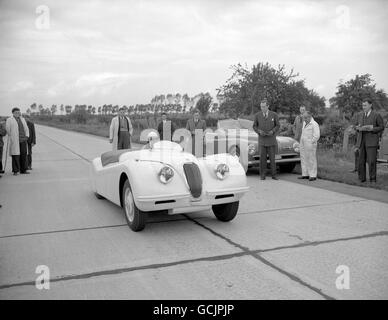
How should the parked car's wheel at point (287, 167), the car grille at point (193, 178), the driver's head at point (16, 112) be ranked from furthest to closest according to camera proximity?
the driver's head at point (16, 112)
the parked car's wheel at point (287, 167)
the car grille at point (193, 178)

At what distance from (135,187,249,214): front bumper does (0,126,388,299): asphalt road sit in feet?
1.19

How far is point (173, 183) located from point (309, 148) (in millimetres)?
5571

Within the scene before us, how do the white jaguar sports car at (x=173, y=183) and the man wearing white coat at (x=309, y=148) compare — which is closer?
the white jaguar sports car at (x=173, y=183)

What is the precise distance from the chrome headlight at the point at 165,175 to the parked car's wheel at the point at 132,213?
0.54 m

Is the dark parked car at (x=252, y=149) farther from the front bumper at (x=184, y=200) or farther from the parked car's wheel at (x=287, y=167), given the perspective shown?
the front bumper at (x=184, y=200)

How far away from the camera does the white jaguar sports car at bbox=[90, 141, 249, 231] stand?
5211 millimetres

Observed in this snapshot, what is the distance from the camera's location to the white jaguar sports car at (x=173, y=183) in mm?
5211

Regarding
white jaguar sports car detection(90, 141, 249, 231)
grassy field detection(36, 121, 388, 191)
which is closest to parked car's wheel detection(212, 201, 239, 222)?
white jaguar sports car detection(90, 141, 249, 231)

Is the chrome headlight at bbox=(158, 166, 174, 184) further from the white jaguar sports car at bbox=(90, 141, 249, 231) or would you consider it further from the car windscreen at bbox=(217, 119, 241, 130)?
the car windscreen at bbox=(217, 119, 241, 130)

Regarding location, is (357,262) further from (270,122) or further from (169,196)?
(270,122)

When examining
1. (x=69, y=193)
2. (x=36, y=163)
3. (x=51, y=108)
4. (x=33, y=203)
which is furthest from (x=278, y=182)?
(x=51, y=108)

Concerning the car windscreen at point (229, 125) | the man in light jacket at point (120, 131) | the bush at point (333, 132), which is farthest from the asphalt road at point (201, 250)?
the bush at point (333, 132)

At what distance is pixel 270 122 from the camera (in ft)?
33.4

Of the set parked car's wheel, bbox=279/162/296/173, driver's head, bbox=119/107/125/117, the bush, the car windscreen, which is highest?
driver's head, bbox=119/107/125/117
